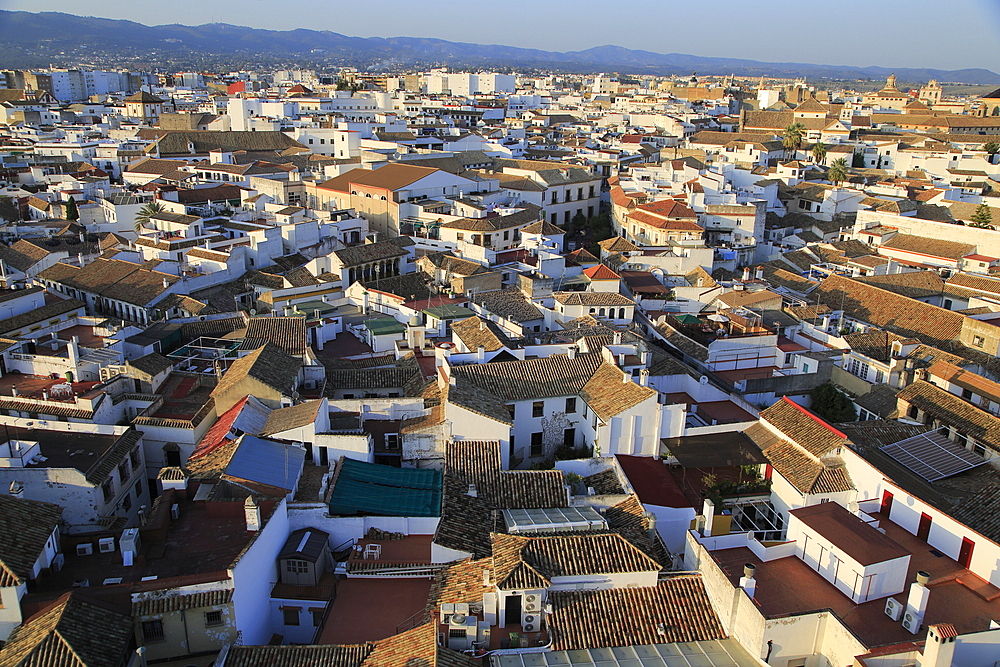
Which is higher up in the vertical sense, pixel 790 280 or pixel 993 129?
pixel 993 129

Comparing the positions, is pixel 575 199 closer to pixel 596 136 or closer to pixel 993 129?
pixel 596 136

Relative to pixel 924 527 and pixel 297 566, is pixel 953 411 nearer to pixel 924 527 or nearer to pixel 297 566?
pixel 924 527

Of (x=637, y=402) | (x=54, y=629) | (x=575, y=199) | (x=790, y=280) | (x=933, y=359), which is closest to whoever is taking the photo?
(x=54, y=629)

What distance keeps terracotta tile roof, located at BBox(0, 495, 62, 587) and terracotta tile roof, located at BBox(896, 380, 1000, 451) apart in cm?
2163

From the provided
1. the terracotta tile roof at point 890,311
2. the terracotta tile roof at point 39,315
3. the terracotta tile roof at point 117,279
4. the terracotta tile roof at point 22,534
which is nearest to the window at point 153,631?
the terracotta tile roof at point 22,534

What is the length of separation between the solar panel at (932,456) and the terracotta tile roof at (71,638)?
16641 mm

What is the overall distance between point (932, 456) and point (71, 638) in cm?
1823

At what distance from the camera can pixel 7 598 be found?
41.5 ft

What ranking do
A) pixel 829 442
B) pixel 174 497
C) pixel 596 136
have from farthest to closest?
pixel 596 136 < pixel 829 442 < pixel 174 497

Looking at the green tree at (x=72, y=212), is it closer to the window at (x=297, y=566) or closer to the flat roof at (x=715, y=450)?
the window at (x=297, y=566)

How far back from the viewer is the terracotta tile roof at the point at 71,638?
11.4 m

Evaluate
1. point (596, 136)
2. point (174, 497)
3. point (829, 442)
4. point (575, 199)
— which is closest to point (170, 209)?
point (575, 199)

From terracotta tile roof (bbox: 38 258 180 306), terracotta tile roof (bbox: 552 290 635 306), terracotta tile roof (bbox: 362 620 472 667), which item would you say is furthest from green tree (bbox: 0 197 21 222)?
terracotta tile roof (bbox: 362 620 472 667)

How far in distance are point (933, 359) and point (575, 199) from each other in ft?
104
